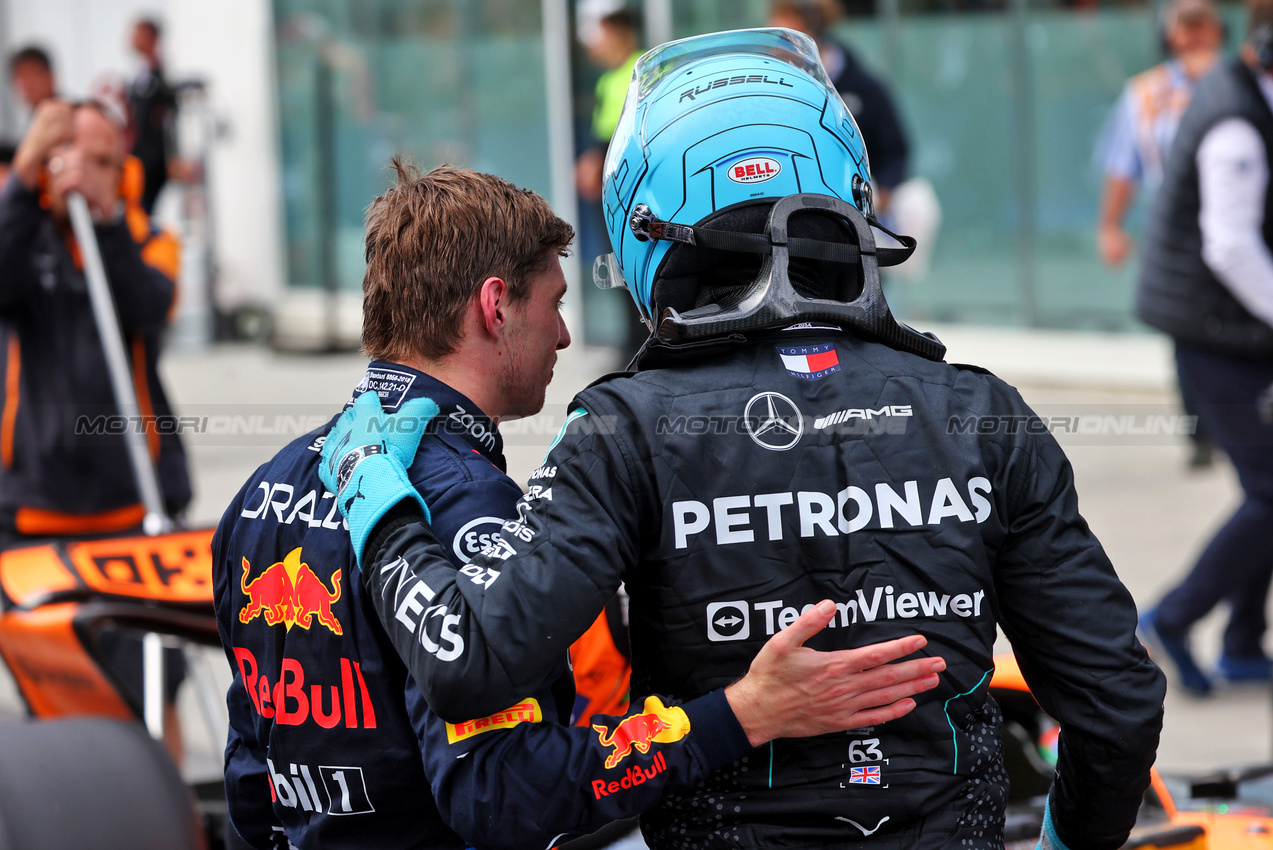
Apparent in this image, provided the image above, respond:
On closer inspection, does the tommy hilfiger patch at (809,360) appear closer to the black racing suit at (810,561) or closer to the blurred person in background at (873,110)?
the black racing suit at (810,561)

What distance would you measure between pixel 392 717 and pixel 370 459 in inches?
11.8

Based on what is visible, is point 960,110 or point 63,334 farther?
point 960,110

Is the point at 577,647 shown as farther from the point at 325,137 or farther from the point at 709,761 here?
the point at 325,137

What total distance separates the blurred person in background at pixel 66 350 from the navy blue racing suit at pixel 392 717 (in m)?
2.11

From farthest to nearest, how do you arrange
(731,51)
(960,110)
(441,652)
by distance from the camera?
(960,110)
(731,51)
(441,652)

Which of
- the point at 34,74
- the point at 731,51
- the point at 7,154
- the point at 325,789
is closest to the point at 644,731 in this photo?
the point at 325,789

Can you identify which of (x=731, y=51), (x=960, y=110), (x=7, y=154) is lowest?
(x=731, y=51)

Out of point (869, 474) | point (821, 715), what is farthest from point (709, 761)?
point (869, 474)

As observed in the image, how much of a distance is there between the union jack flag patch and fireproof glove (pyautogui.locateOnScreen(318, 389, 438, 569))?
0.54 metres

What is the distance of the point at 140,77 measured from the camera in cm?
1155

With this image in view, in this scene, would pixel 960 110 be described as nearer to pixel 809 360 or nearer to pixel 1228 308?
pixel 1228 308

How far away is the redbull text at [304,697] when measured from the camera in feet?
5.49

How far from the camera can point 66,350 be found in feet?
13.0
